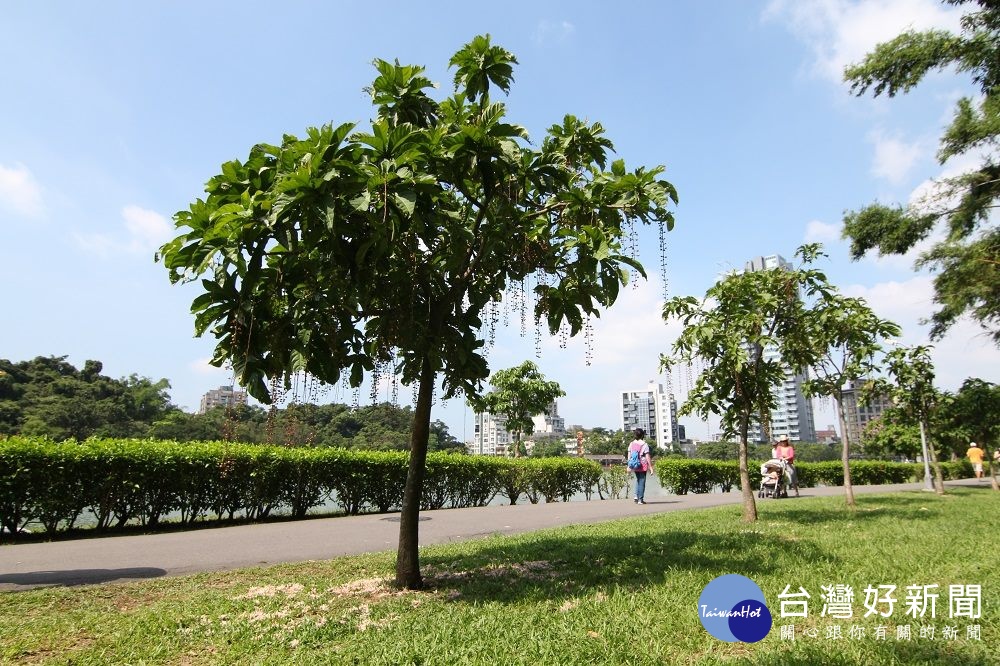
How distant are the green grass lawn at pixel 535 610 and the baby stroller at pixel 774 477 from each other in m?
9.45

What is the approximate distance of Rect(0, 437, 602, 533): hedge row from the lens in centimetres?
861

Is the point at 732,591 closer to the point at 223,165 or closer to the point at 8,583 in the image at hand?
the point at 223,165

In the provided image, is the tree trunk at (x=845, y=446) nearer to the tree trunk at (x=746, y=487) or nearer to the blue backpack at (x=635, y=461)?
the tree trunk at (x=746, y=487)

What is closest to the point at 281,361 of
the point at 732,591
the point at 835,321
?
the point at 732,591

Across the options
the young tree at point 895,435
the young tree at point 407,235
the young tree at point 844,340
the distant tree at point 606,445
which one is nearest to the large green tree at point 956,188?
the young tree at point 844,340

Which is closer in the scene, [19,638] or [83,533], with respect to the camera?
[19,638]

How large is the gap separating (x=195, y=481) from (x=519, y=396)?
13.0m

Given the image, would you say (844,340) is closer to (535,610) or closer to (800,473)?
(535,610)

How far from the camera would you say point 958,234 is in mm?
11352

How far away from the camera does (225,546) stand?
826 centimetres

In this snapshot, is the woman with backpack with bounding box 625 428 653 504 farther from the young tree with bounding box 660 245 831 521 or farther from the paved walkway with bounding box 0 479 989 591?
the young tree with bounding box 660 245 831 521

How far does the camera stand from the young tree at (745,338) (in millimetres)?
9016

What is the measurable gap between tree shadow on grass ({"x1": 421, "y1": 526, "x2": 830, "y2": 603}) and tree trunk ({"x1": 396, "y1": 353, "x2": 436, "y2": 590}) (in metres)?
0.31

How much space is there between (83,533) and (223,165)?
26.5 ft
